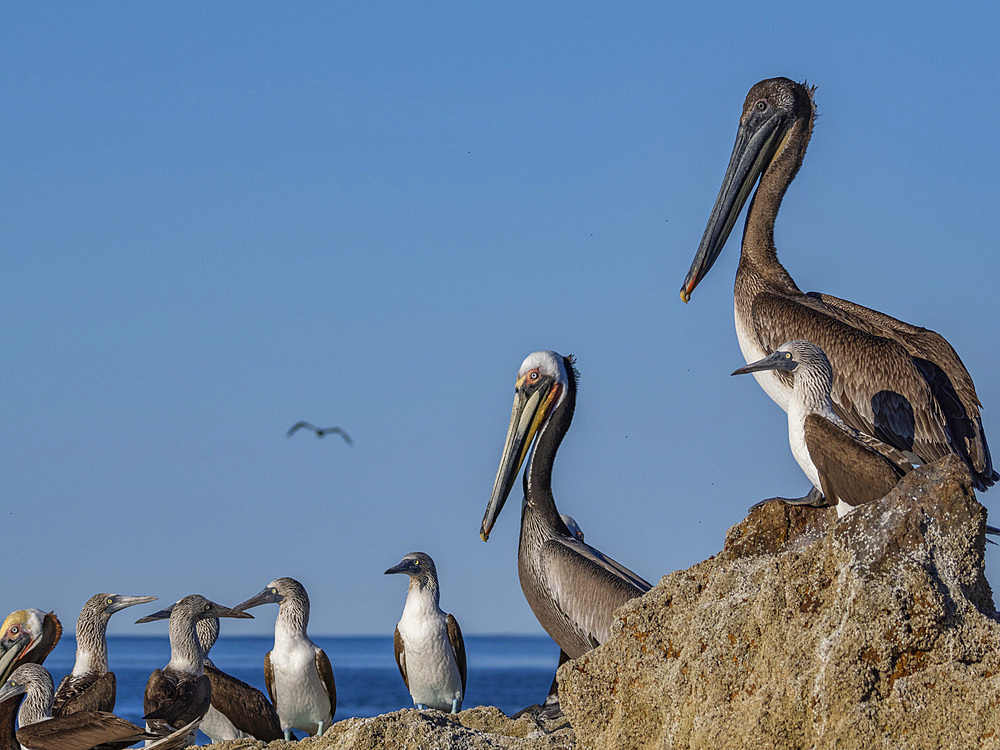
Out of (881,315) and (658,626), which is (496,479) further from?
(658,626)

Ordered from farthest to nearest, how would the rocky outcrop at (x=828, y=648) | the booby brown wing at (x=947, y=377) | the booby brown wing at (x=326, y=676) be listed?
the booby brown wing at (x=326, y=676) → the booby brown wing at (x=947, y=377) → the rocky outcrop at (x=828, y=648)

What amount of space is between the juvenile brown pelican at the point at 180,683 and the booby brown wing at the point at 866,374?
4.76 m

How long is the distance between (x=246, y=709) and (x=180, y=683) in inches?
43.2

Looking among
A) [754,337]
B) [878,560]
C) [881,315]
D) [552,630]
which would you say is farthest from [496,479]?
[878,560]

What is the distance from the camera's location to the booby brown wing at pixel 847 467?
18.3 ft

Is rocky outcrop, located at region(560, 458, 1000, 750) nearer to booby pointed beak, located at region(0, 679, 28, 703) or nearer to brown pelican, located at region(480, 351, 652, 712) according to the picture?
brown pelican, located at region(480, 351, 652, 712)

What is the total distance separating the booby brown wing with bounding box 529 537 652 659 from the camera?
822 cm

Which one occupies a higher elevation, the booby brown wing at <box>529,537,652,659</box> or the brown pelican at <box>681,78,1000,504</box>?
the brown pelican at <box>681,78,1000,504</box>

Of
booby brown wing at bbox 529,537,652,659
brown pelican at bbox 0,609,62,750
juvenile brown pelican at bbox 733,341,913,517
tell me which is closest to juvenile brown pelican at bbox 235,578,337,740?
brown pelican at bbox 0,609,62,750

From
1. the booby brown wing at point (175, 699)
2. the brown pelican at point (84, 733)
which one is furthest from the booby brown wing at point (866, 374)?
the booby brown wing at point (175, 699)

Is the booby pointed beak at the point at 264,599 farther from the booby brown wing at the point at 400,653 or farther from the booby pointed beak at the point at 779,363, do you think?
the booby pointed beak at the point at 779,363

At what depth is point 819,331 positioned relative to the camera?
8.07 m

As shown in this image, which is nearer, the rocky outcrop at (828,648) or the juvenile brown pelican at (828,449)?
the rocky outcrop at (828,648)

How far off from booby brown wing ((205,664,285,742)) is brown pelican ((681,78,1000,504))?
199 inches
